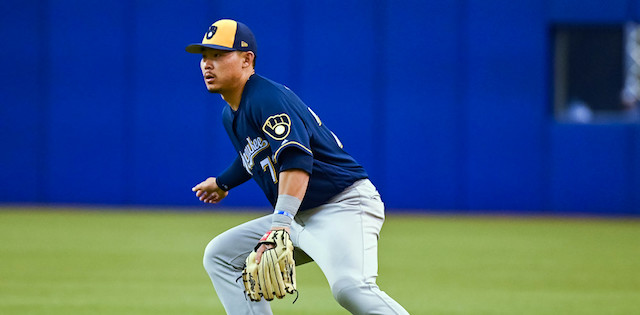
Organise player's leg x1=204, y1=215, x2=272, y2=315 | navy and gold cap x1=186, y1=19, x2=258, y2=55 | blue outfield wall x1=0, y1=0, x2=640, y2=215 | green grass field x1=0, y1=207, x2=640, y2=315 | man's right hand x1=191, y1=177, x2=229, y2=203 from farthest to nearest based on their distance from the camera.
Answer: blue outfield wall x1=0, y1=0, x2=640, y2=215 < green grass field x1=0, y1=207, x2=640, y2=315 < man's right hand x1=191, y1=177, x2=229, y2=203 < player's leg x1=204, y1=215, x2=272, y2=315 < navy and gold cap x1=186, y1=19, x2=258, y2=55

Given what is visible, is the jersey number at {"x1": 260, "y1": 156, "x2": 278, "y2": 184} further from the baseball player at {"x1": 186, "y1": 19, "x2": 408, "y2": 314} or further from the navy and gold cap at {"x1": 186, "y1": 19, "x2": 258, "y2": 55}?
the navy and gold cap at {"x1": 186, "y1": 19, "x2": 258, "y2": 55}

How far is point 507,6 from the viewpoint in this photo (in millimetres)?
17312

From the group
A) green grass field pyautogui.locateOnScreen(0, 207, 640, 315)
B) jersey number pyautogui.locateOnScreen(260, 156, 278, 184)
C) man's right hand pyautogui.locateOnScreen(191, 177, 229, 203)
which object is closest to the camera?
jersey number pyautogui.locateOnScreen(260, 156, 278, 184)

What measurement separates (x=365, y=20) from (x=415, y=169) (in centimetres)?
317

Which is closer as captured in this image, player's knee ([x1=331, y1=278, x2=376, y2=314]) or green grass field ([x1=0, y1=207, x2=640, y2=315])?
player's knee ([x1=331, y1=278, x2=376, y2=314])

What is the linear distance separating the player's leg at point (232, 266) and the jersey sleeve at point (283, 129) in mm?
778

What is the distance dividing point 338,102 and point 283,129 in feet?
43.2

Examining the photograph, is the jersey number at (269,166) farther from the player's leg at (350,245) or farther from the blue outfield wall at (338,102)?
the blue outfield wall at (338,102)

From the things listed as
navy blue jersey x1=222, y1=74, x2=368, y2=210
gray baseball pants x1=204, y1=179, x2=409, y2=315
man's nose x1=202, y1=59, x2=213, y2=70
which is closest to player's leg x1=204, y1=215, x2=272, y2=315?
gray baseball pants x1=204, y1=179, x2=409, y2=315

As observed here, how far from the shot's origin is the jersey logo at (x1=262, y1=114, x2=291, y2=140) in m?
4.39

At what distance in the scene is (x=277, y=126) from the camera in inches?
174

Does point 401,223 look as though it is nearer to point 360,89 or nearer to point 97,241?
point 360,89

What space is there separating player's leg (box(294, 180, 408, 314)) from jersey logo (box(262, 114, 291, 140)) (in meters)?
0.63

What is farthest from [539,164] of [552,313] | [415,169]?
[552,313]
